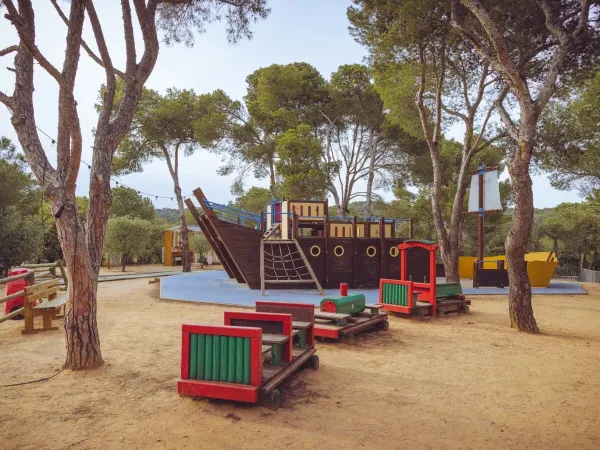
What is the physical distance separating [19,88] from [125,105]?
3.94 feet

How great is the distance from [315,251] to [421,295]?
5398mm

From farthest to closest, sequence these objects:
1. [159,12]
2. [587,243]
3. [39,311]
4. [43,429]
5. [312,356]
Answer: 1. [587,243]
2. [159,12]
3. [39,311]
4. [312,356]
5. [43,429]

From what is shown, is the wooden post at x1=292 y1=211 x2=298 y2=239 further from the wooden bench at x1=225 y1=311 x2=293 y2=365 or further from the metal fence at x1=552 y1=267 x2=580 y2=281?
the metal fence at x1=552 y1=267 x2=580 y2=281

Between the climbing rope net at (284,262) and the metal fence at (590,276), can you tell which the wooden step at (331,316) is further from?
the metal fence at (590,276)

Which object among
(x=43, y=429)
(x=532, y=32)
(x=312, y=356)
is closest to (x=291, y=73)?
(x=532, y=32)

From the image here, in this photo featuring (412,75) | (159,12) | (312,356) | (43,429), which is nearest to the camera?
(43,429)

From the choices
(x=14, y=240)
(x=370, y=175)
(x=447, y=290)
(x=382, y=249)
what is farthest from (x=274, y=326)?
(x=370, y=175)

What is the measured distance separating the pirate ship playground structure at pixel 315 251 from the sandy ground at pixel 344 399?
6.61 metres

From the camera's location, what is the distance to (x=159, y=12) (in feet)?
26.8

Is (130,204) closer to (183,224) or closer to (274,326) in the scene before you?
(183,224)

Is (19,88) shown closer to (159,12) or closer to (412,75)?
(159,12)

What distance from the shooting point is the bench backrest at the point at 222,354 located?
389 centimetres

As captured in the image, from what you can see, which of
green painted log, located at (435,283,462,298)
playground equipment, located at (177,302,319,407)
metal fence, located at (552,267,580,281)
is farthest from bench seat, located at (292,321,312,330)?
metal fence, located at (552,267,580,281)

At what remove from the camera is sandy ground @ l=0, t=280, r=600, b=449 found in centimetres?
330
